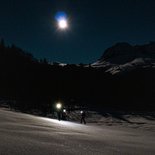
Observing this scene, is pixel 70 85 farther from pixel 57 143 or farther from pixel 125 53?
pixel 125 53

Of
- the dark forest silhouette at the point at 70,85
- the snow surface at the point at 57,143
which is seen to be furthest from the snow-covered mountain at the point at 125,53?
the snow surface at the point at 57,143

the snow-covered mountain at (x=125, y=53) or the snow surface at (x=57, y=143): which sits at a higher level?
the snow-covered mountain at (x=125, y=53)

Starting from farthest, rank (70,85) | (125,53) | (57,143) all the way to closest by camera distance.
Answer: (125,53) → (70,85) → (57,143)

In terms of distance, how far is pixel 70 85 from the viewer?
77688 millimetres

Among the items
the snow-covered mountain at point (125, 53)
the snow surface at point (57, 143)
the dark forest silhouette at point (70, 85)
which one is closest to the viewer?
the snow surface at point (57, 143)

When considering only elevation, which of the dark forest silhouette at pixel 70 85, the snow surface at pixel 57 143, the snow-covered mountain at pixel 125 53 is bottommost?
the snow surface at pixel 57 143

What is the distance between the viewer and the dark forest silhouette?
71.6m

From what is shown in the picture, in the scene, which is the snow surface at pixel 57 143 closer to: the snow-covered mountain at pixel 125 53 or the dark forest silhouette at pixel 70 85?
the dark forest silhouette at pixel 70 85

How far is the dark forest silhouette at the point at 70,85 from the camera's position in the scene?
2817 inches

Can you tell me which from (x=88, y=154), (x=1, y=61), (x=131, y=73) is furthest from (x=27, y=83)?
(x=88, y=154)

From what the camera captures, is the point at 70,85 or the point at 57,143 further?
the point at 70,85

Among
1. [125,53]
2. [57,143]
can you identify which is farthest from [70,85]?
[125,53]

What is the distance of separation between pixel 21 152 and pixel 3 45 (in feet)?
285

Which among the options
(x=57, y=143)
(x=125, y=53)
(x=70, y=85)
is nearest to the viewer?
(x=57, y=143)
